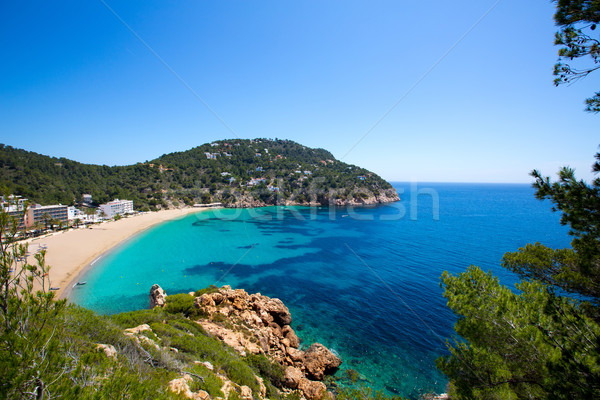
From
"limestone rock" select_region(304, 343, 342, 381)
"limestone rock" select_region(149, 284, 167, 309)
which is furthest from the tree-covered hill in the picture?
"limestone rock" select_region(304, 343, 342, 381)

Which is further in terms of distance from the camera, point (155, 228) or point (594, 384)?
point (155, 228)

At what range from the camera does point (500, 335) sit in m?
5.16

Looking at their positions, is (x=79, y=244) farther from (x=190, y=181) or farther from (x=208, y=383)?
(x=190, y=181)

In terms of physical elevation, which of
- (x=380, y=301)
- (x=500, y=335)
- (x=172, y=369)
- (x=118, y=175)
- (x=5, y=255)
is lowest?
(x=380, y=301)

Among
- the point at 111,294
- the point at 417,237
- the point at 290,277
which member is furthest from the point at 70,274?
the point at 417,237

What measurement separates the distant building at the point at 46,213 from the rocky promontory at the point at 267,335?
36140 mm

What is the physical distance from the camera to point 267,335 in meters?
12.2

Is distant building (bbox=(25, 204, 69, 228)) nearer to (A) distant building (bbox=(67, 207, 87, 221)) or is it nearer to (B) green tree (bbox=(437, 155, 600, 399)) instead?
(A) distant building (bbox=(67, 207, 87, 221))

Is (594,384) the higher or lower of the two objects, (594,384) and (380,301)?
the higher

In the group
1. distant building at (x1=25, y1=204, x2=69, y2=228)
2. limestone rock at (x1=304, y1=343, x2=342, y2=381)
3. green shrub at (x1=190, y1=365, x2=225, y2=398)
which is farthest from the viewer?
distant building at (x1=25, y1=204, x2=69, y2=228)

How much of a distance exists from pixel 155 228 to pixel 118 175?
36.8 m

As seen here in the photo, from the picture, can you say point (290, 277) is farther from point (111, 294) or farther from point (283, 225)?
point (283, 225)

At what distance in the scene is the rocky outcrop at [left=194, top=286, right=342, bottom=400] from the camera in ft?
32.8

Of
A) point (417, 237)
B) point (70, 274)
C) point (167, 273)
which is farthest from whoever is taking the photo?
point (417, 237)
